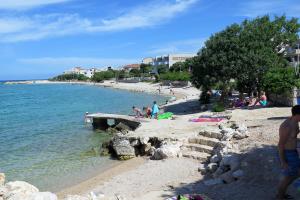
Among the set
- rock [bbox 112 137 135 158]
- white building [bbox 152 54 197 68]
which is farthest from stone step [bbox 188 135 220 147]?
white building [bbox 152 54 197 68]

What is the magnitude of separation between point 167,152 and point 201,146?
145 cm

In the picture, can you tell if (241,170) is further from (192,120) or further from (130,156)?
(192,120)

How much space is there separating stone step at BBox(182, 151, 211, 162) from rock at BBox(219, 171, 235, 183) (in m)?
3.61

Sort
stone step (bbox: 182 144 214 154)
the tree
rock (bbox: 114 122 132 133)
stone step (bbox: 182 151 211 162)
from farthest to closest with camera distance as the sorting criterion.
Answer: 1. the tree
2. rock (bbox: 114 122 132 133)
3. stone step (bbox: 182 144 214 154)
4. stone step (bbox: 182 151 211 162)

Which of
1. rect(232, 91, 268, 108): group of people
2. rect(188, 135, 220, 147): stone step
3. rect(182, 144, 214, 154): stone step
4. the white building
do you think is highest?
the white building

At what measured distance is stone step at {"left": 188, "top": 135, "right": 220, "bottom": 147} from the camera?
53.9 feet

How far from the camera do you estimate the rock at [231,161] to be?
11922 millimetres

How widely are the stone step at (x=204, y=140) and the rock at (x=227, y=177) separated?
13.4ft

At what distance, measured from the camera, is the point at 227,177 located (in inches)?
453

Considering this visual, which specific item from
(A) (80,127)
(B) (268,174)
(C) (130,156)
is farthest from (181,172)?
(A) (80,127)

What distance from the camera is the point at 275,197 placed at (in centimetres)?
898

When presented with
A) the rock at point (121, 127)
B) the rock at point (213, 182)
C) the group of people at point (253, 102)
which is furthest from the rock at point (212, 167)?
the rock at point (121, 127)

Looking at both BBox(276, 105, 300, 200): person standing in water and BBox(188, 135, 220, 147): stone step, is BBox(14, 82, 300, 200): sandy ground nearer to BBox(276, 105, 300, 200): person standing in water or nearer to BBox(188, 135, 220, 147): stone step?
BBox(276, 105, 300, 200): person standing in water

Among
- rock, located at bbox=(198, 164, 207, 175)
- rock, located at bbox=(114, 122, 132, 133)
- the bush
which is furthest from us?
the bush
